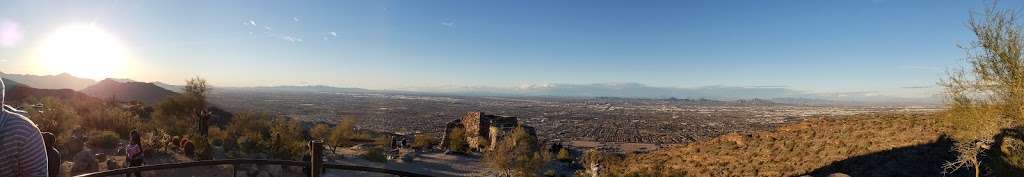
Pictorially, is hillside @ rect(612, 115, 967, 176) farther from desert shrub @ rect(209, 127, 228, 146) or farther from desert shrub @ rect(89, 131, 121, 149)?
desert shrub @ rect(89, 131, 121, 149)

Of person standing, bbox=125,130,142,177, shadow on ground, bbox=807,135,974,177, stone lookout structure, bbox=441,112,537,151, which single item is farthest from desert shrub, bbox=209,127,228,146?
shadow on ground, bbox=807,135,974,177

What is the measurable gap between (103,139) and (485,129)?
2554cm

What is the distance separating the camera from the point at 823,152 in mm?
16781

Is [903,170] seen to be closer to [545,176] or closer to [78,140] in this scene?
[545,176]

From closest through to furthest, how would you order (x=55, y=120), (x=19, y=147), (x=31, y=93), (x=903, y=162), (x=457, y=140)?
1. (x=19, y=147)
2. (x=903, y=162)
3. (x=55, y=120)
4. (x=457, y=140)
5. (x=31, y=93)

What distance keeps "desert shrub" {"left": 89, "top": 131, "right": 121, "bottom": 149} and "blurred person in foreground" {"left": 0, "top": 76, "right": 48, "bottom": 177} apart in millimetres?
19582

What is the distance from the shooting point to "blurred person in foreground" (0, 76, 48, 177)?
89.0 inches

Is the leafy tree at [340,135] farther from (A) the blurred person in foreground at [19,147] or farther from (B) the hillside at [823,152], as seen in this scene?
(A) the blurred person in foreground at [19,147]

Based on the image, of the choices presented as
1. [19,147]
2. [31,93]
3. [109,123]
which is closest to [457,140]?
[109,123]

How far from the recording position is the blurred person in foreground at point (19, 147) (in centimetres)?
226

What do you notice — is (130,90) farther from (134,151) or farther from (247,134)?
(134,151)

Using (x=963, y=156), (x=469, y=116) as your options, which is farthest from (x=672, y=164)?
(x=469, y=116)

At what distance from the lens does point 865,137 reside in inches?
667

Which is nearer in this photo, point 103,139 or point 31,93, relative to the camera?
point 103,139
